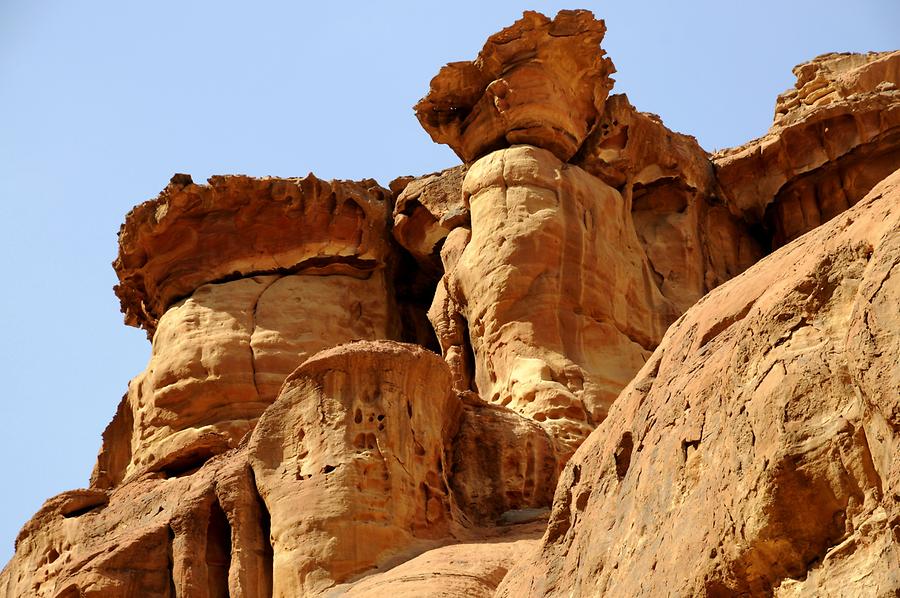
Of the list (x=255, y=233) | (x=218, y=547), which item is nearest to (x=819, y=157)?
(x=255, y=233)

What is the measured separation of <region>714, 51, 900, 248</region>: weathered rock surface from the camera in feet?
83.9

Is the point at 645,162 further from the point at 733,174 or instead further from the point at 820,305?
the point at 820,305

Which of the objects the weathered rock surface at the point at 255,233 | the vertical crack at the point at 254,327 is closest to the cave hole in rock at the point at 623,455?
the vertical crack at the point at 254,327

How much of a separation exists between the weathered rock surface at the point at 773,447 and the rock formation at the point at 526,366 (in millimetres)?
22

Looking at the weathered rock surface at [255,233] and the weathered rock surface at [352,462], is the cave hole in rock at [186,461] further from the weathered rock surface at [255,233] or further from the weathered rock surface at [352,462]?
the weathered rock surface at [255,233]

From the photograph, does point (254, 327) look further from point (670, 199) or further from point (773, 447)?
point (773, 447)

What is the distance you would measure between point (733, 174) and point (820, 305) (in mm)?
17994

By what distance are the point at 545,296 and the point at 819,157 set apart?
5.71m

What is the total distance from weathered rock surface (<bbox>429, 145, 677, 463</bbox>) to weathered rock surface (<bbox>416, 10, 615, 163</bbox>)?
58 centimetres

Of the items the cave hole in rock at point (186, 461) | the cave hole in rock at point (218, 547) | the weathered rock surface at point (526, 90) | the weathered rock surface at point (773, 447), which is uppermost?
the weathered rock surface at point (526, 90)

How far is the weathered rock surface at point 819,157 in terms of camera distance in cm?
2556

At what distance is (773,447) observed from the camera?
890 centimetres

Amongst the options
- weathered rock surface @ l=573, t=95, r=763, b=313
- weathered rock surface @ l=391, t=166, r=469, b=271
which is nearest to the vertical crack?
weathered rock surface @ l=391, t=166, r=469, b=271

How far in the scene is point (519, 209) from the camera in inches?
941
